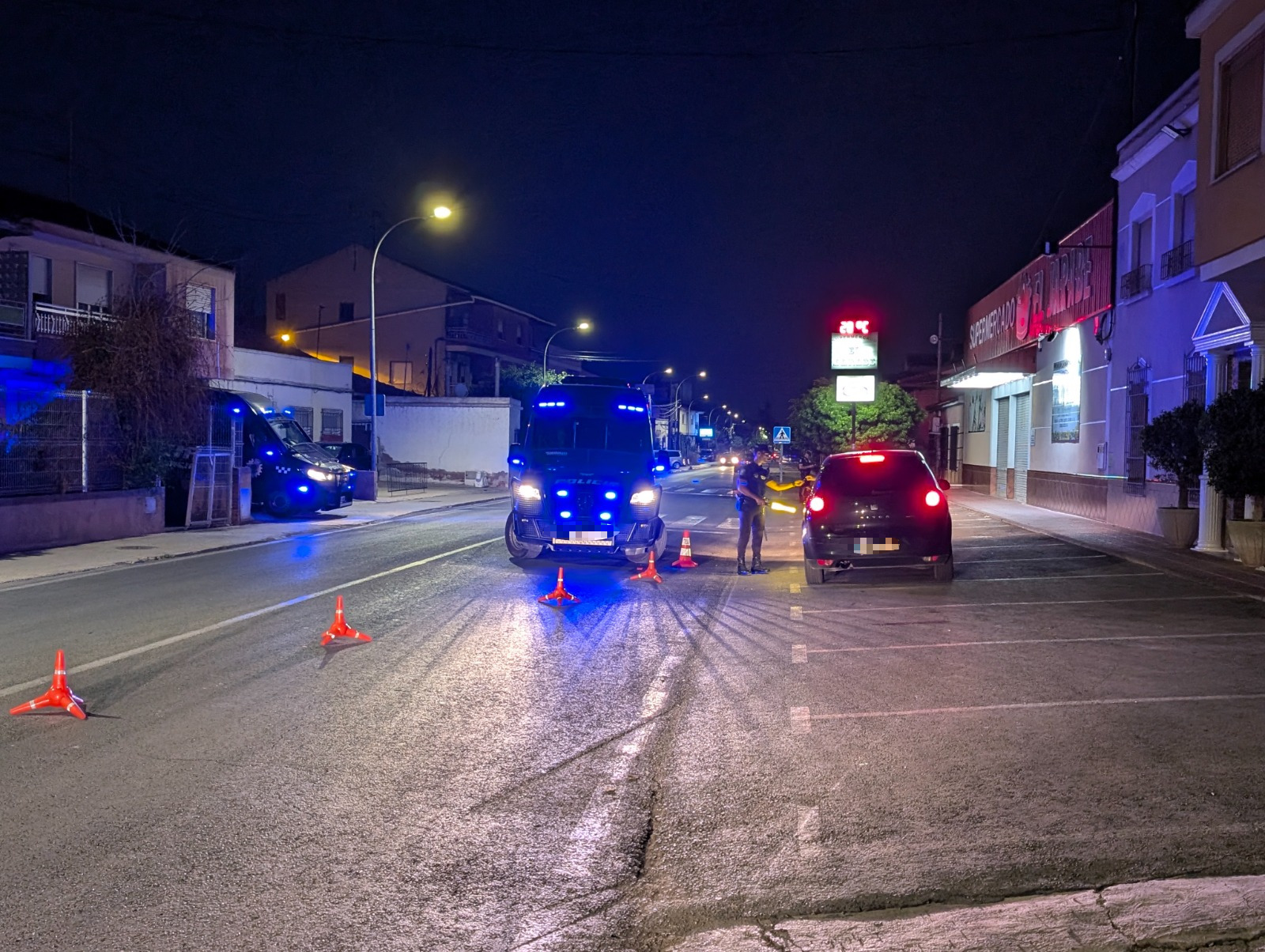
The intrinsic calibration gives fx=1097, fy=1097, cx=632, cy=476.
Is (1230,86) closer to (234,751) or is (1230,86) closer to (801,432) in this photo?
(234,751)

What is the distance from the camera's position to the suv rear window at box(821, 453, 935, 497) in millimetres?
13648

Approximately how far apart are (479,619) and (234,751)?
492 cm

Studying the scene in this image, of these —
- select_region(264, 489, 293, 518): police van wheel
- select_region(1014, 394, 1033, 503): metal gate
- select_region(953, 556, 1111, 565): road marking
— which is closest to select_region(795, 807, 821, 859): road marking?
select_region(953, 556, 1111, 565): road marking

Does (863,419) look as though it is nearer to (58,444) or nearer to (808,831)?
(58,444)

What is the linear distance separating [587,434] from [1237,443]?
9163mm

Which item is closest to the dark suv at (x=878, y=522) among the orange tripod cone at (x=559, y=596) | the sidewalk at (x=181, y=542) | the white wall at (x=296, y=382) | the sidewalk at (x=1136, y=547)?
→ the orange tripod cone at (x=559, y=596)

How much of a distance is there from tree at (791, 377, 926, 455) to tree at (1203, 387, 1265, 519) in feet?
120

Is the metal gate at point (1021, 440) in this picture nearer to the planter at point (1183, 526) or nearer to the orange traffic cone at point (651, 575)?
the planter at point (1183, 526)

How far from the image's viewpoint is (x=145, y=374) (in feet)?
69.7

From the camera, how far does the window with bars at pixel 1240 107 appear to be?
543 inches

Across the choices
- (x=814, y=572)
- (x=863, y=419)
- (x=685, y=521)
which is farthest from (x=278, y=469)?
(x=863, y=419)

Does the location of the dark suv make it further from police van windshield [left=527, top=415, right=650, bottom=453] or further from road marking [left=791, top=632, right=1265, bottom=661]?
police van windshield [left=527, top=415, right=650, bottom=453]

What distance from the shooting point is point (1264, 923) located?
385cm

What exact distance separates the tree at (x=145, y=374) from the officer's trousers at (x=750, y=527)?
12363mm
